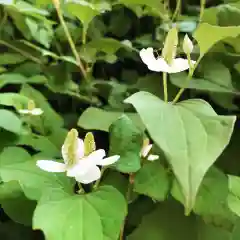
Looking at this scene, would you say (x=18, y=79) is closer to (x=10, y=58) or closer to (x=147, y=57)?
(x=10, y=58)

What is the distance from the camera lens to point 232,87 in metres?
0.47

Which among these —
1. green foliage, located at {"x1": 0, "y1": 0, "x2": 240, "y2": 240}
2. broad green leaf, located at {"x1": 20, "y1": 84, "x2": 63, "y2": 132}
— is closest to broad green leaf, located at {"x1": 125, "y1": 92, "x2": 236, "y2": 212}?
green foliage, located at {"x1": 0, "y1": 0, "x2": 240, "y2": 240}

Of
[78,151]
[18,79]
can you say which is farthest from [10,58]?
[78,151]

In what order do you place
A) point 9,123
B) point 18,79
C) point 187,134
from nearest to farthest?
point 187,134
point 9,123
point 18,79

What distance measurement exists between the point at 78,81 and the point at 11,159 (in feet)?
0.72

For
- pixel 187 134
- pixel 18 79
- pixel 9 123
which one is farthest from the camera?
pixel 18 79

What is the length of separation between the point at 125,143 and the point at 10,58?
276mm

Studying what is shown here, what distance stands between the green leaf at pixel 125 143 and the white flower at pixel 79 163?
15 mm

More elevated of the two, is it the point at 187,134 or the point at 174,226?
the point at 187,134

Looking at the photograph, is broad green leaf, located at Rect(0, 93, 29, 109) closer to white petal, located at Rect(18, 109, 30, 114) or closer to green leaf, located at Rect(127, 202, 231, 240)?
white petal, located at Rect(18, 109, 30, 114)

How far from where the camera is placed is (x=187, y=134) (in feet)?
0.99

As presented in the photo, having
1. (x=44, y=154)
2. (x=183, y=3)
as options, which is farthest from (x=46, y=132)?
(x=183, y=3)

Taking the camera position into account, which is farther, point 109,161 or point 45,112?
point 45,112

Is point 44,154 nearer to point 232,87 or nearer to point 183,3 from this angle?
point 232,87
